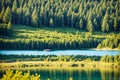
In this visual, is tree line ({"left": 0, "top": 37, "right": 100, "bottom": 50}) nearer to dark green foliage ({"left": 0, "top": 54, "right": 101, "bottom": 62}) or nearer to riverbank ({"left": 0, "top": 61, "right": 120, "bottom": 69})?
dark green foliage ({"left": 0, "top": 54, "right": 101, "bottom": 62})

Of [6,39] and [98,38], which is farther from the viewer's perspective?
[98,38]

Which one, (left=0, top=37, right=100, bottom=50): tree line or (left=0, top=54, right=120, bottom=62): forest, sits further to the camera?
(left=0, top=37, right=100, bottom=50): tree line

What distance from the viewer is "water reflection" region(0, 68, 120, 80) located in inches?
4392

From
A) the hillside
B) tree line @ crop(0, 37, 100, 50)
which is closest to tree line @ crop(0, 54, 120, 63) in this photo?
tree line @ crop(0, 37, 100, 50)

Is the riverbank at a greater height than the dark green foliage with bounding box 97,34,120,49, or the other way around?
the dark green foliage with bounding box 97,34,120,49

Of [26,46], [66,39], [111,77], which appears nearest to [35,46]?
[26,46]

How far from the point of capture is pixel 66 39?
616 feet

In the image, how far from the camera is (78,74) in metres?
119

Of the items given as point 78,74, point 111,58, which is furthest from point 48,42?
point 78,74

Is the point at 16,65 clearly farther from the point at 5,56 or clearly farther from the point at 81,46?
the point at 81,46

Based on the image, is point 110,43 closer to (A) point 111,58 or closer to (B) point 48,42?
(B) point 48,42

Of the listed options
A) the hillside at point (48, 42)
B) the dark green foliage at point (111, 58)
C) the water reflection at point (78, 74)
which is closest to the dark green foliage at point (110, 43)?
the hillside at point (48, 42)

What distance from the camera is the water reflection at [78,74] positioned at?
366ft

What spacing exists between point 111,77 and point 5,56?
178 feet
